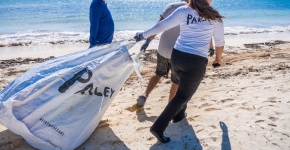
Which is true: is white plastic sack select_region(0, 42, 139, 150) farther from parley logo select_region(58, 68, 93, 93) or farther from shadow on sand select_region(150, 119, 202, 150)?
shadow on sand select_region(150, 119, 202, 150)

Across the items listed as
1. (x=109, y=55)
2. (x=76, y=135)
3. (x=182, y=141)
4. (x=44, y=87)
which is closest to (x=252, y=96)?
(x=182, y=141)

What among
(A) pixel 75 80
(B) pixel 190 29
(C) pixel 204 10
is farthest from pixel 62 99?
(C) pixel 204 10

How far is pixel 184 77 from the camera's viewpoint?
2.68 metres

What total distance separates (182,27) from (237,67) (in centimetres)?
350

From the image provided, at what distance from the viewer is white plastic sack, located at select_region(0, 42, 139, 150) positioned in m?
2.58

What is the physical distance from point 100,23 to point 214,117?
184 centimetres

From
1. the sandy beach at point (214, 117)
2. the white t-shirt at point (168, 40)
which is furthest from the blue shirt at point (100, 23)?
the sandy beach at point (214, 117)

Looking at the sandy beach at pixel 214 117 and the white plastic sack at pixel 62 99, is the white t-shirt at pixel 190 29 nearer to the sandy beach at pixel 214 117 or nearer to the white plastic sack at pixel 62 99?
the white plastic sack at pixel 62 99

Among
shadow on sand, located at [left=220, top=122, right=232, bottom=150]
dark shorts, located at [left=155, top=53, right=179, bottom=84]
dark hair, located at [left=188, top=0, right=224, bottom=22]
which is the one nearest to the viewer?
dark hair, located at [left=188, top=0, right=224, bottom=22]

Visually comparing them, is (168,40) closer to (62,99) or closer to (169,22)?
(169,22)

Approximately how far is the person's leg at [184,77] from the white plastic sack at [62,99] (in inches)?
24.8

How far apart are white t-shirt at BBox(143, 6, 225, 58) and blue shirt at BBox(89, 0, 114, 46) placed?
2.89 feet

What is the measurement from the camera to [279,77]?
188 inches

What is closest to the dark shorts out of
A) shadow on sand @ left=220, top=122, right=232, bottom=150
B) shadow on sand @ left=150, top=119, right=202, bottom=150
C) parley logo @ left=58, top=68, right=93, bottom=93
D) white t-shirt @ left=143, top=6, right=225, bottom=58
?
shadow on sand @ left=150, top=119, right=202, bottom=150
